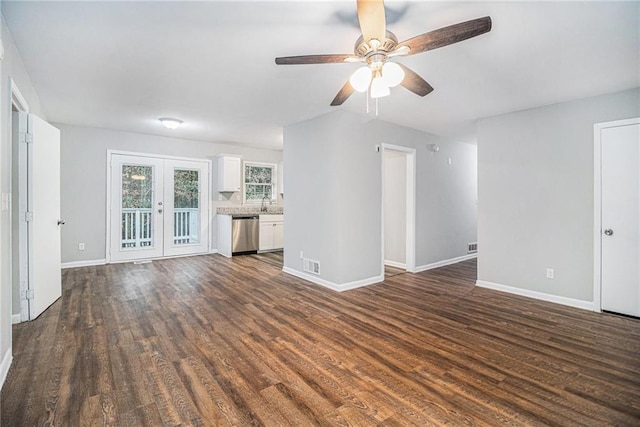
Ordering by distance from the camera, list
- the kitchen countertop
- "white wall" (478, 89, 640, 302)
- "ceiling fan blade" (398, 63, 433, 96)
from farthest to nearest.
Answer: the kitchen countertop < "white wall" (478, 89, 640, 302) < "ceiling fan blade" (398, 63, 433, 96)

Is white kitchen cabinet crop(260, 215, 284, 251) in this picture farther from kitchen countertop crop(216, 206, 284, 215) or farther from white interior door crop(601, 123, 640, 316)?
white interior door crop(601, 123, 640, 316)

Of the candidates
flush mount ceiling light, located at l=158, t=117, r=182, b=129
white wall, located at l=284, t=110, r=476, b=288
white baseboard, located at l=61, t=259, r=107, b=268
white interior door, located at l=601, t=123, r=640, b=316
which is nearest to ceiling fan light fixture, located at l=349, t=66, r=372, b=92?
white wall, located at l=284, t=110, r=476, b=288

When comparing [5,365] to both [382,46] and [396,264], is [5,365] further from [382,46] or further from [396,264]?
[396,264]

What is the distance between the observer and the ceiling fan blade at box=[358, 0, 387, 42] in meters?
1.58

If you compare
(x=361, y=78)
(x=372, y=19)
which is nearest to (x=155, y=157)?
(x=361, y=78)

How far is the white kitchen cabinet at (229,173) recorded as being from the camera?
6.61m

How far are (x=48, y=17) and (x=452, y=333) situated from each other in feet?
13.2

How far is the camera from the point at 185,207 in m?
6.50

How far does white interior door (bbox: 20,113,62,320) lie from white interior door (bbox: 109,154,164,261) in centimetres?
213

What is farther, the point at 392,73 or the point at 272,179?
the point at 272,179

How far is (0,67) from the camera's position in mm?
2109

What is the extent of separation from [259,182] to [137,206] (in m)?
2.72

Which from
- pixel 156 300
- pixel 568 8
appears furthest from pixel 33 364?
pixel 568 8

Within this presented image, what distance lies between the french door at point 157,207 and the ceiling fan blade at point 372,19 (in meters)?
5.57
